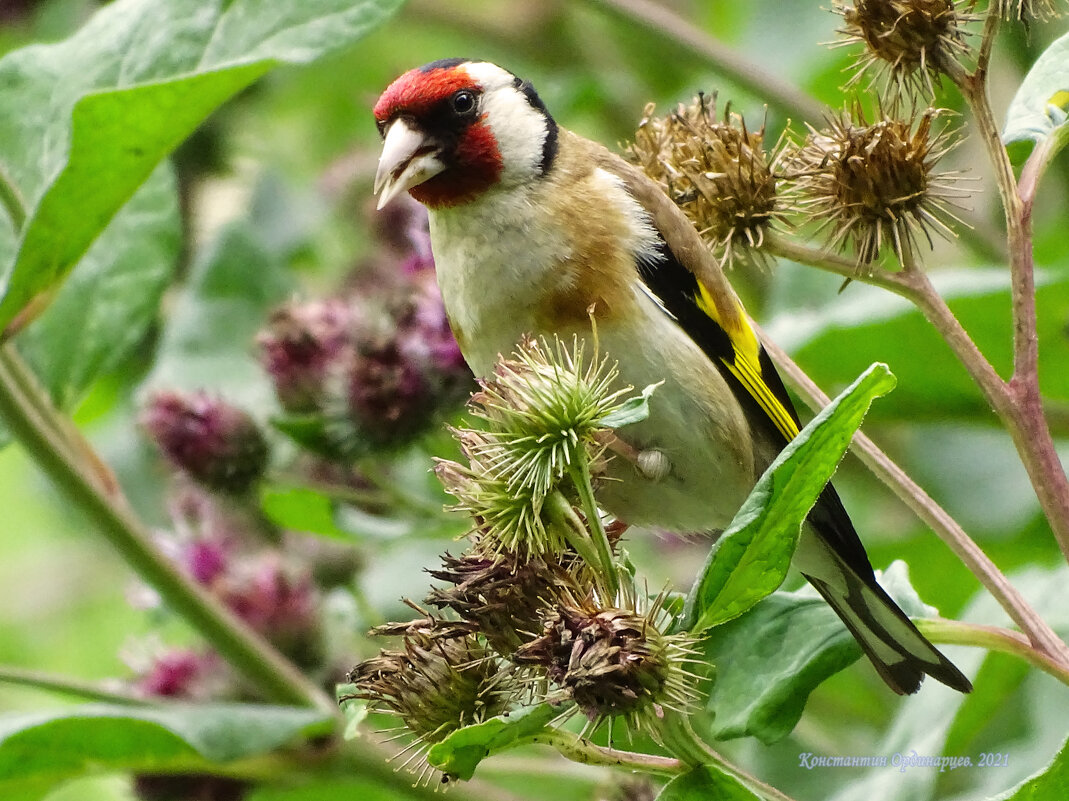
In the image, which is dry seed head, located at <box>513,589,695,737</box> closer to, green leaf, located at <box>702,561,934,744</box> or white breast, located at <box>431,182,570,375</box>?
green leaf, located at <box>702,561,934,744</box>

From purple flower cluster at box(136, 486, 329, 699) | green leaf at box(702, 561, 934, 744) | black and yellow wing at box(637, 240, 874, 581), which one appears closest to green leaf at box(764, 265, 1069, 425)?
black and yellow wing at box(637, 240, 874, 581)

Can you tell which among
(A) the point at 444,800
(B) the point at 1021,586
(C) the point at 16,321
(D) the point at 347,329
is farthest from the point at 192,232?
(B) the point at 1021,586

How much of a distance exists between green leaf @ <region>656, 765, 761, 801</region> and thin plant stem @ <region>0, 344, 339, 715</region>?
3.25 feet

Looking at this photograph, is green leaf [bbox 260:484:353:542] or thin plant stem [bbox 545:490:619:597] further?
green leaf [bbox 260:484:353:542]

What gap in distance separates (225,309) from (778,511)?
2162 mm

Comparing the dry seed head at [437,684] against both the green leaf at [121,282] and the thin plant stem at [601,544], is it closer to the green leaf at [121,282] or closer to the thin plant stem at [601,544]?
the thin plant stem at [601,544]

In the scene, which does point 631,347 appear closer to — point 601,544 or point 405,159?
point 405,159

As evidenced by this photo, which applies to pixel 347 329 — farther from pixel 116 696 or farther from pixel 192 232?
pixel 192 232

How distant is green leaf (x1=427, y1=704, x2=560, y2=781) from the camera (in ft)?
4.39

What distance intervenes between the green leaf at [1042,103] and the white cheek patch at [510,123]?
866 millimetres

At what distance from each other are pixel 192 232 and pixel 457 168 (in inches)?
78.1

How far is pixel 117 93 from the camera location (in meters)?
1.81

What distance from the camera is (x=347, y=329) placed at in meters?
2.65

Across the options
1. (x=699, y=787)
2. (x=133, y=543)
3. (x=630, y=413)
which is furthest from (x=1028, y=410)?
(x=133, y=543)
